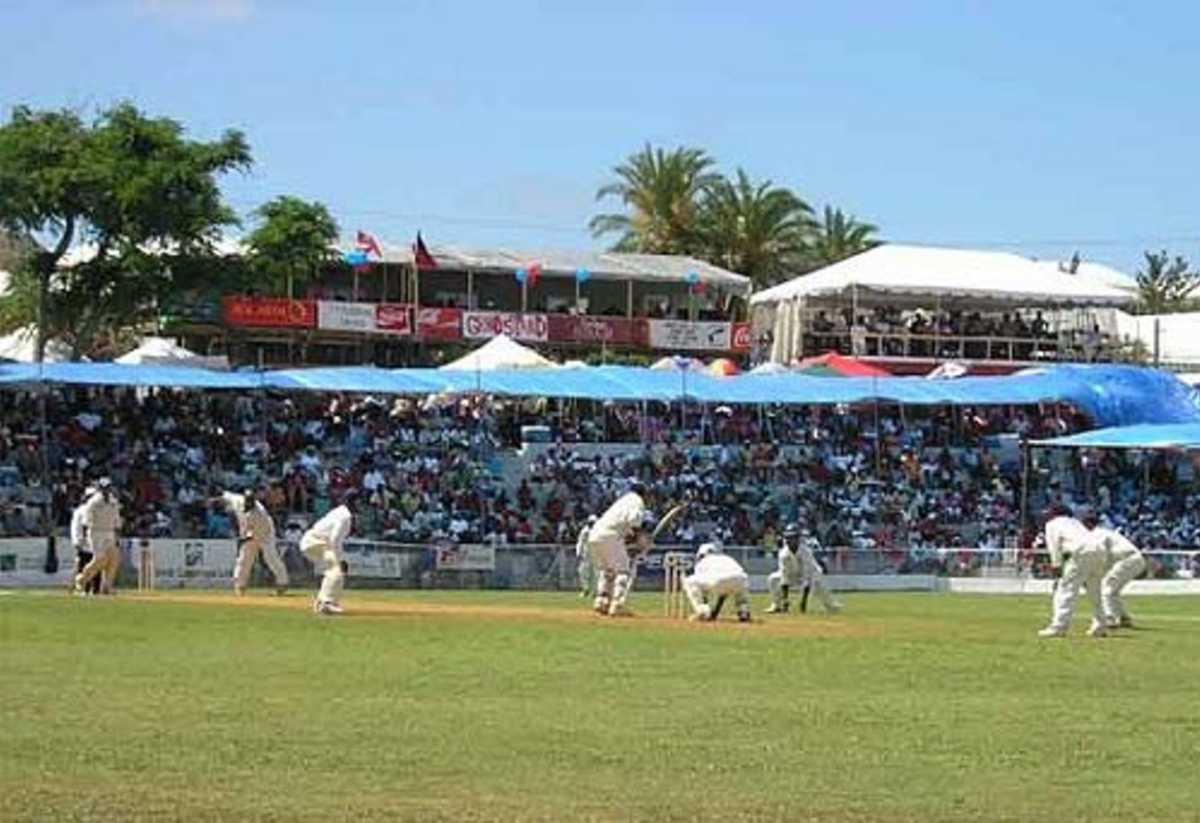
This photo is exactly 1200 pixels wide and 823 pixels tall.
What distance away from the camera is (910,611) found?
37.8 metres

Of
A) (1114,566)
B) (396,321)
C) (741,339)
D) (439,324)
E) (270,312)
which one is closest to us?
A: (1114,566)

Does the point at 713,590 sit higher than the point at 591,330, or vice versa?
the point at 591,330

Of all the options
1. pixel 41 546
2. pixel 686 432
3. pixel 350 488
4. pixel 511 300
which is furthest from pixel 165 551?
pixel 511 300

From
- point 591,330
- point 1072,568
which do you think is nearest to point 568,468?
point 591,330

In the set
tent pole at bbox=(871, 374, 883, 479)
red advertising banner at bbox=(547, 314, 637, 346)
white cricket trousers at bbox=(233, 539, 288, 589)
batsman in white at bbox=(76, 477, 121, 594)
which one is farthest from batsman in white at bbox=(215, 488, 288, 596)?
red advertising banner at bbox=(547, 314, 637, 346)

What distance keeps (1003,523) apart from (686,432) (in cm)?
800

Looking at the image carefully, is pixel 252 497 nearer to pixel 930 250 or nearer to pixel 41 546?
pixel 41 546

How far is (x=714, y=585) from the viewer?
101 feet

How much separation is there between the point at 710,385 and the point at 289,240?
71.5 ft

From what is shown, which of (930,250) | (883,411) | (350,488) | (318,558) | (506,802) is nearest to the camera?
(506,802)

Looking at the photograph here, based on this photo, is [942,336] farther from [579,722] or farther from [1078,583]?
[579,722]

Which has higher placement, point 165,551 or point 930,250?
point 930,250

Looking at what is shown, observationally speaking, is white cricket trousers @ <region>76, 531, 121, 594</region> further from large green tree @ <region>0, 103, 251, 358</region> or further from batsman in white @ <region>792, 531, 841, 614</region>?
large green tree @ <region>0, 103, 251, 358</region>

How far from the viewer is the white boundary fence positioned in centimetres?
4243
